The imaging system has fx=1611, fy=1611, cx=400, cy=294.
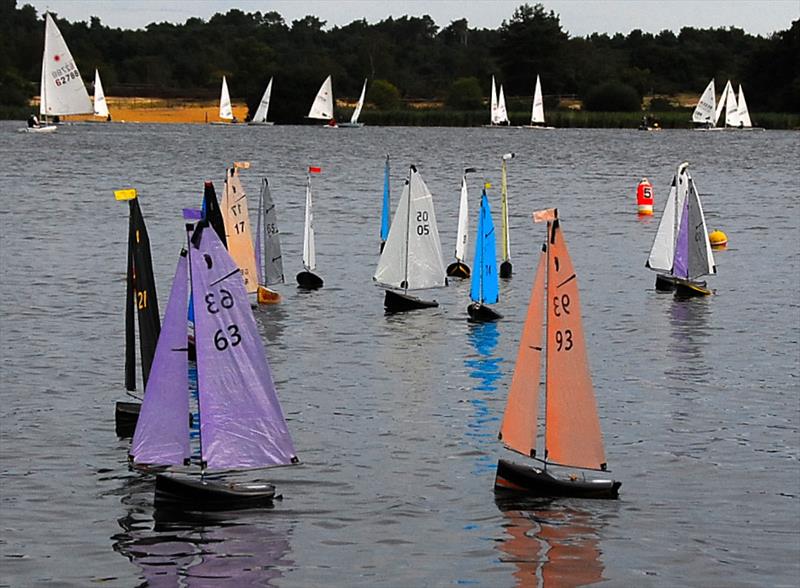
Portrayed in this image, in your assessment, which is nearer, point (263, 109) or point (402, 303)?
point (402, 303)

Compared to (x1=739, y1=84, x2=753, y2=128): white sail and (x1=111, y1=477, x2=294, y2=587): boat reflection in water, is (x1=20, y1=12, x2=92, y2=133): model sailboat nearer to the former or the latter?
(x1=739, y1=84, x2=753, y2=128): white sail

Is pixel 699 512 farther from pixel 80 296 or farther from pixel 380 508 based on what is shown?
pixel 80 296

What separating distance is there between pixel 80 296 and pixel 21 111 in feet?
405

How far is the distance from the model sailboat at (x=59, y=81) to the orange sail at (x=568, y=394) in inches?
3639

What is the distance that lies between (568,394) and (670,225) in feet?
64.6

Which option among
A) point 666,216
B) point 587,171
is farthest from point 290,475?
point 587,171

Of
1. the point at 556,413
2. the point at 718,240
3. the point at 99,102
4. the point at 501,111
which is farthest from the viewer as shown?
the point at 501,111

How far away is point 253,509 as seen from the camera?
750 inches

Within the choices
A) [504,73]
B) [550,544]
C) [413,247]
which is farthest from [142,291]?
[504,73]

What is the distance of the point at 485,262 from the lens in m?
32.6

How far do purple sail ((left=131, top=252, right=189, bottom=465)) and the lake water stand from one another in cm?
80

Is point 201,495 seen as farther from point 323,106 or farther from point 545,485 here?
point 323,106

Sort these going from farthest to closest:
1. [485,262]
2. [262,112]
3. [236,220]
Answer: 1. [262,112]
2. [485,262]
3. [236,220]

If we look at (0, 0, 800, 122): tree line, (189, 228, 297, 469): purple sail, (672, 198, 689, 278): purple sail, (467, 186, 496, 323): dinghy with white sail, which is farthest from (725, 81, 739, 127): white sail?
(189, 228, 297, 469): purple sail
